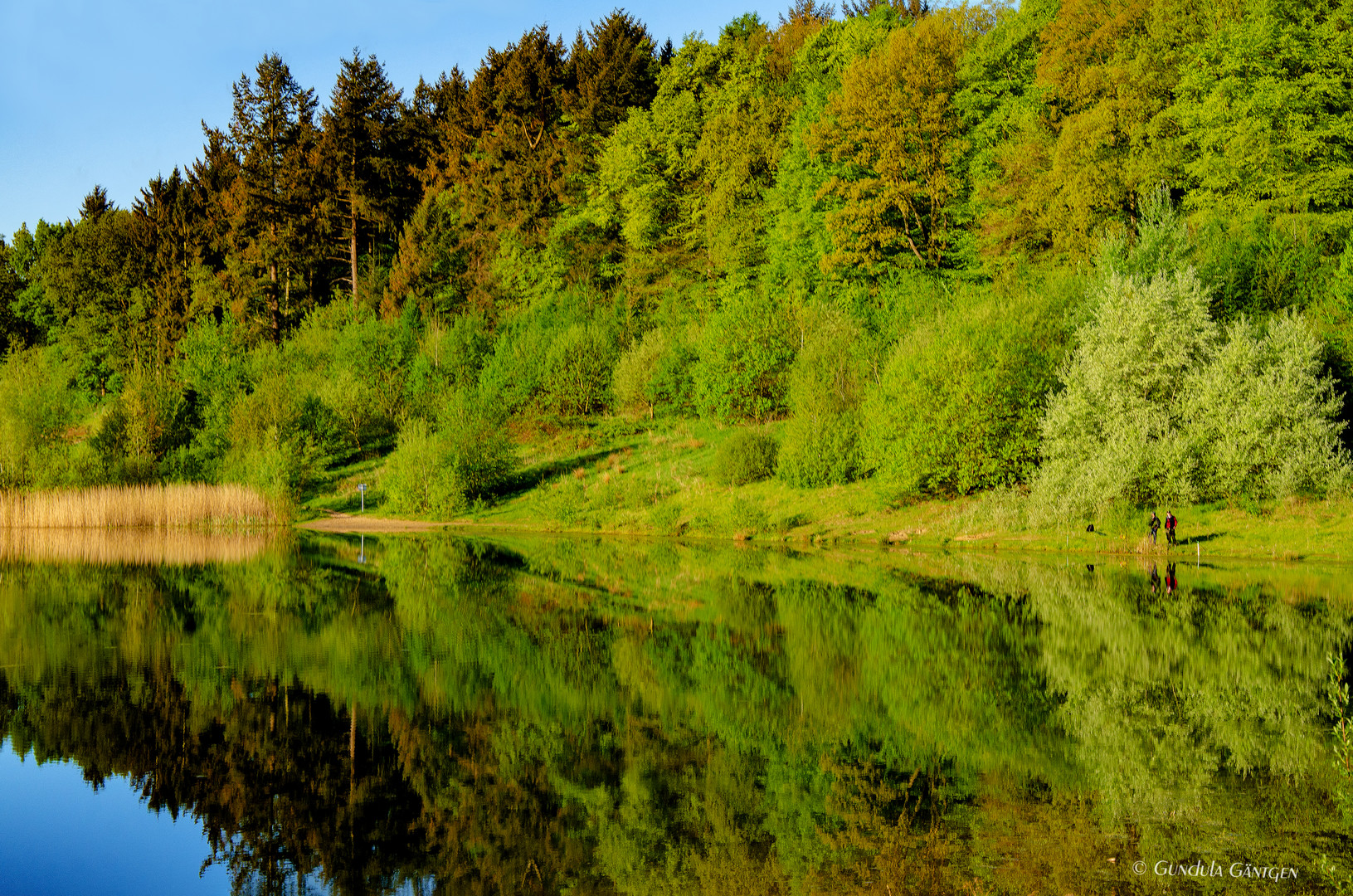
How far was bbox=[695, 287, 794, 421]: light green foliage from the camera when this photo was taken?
51.6 m

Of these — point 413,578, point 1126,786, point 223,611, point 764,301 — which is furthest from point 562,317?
point 1126,786

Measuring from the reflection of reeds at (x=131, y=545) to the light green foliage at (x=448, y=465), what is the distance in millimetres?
6443

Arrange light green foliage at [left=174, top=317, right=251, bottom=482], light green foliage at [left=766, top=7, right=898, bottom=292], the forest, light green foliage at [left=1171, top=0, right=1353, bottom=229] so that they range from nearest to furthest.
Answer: the forest, light green foliage at [left=1171, top=0, right=1353, bottom=229], light green foliage at [left=174, top=317, right=251, bottom=482], light green foliage at [left=766, top=7, right=898, bottom=292]

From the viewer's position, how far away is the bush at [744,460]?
44906 millimetres

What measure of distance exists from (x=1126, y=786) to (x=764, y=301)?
44.2 metres

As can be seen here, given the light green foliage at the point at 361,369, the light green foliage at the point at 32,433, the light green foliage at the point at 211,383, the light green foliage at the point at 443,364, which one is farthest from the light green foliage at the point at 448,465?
the light green foliage at the point at 32,433

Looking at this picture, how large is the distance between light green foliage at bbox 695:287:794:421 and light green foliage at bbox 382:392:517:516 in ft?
33.3

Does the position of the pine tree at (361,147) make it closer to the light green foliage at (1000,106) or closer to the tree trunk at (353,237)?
the tree trunk at (353,237)

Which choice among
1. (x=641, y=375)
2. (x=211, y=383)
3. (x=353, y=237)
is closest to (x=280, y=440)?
(x=211, y=383)

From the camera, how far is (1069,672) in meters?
16.6

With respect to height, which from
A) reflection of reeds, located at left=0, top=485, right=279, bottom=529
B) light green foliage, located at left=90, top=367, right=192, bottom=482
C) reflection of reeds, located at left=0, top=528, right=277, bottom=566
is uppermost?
light green foliage, located at left=90, top=367, right=192, bottom=482

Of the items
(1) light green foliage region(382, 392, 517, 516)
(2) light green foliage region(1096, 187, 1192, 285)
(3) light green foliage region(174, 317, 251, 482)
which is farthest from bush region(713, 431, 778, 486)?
(3) light green foliage region(174, 317, 251, 482)

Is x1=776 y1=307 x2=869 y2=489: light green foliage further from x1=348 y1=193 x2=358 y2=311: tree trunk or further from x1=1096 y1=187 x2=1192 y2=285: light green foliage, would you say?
x1=348 y1=193 x2=358 y2=311: tree trunk

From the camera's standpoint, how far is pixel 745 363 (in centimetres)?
5181
